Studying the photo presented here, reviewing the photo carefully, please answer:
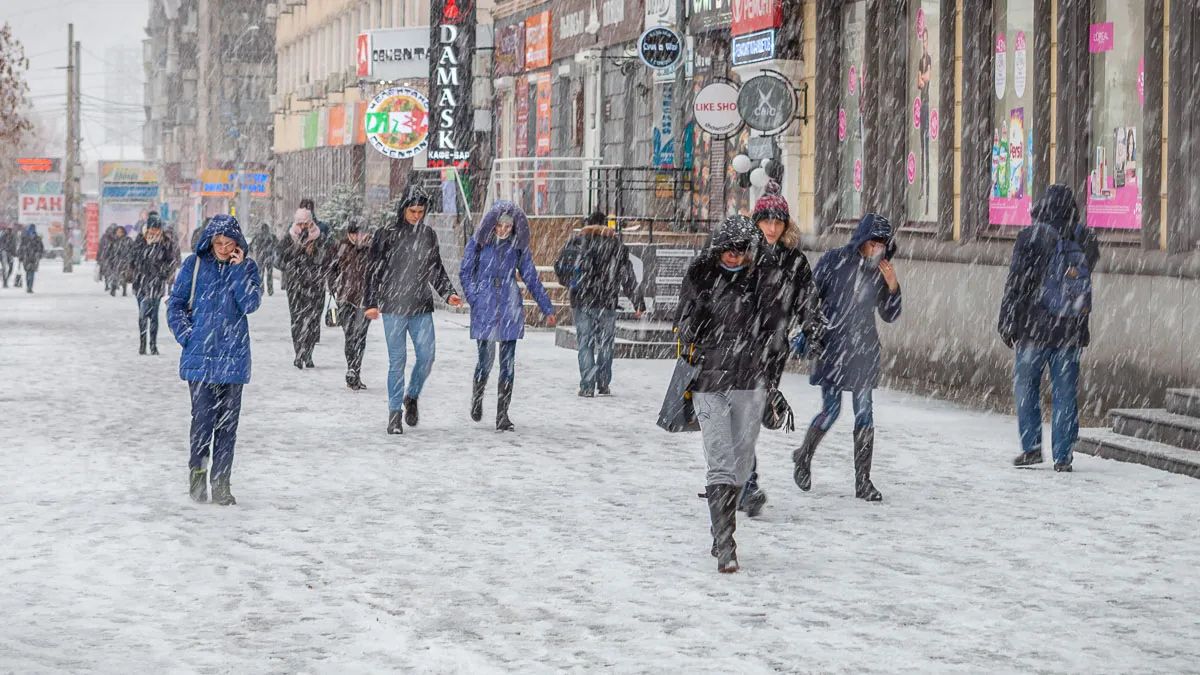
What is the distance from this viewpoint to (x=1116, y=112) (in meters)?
17.1

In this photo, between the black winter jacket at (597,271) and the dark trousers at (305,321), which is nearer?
the black winter jacket at (597,271)

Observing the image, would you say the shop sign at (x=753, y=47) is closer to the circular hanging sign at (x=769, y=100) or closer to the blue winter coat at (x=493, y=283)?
the circular hanging sign at (x=769, y=100)

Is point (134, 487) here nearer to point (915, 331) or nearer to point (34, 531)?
point (34, 531)

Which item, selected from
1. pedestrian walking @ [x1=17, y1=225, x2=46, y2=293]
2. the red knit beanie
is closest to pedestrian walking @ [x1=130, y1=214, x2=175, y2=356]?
the red knit beanie

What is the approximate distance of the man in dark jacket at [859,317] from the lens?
11.3 m

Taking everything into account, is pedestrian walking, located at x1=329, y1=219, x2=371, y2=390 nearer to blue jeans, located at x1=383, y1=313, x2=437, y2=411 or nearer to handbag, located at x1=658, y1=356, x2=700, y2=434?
blue jeans, located at x1=383, y1=313, x2=437, y2=411

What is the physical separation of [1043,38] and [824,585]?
10.9 m

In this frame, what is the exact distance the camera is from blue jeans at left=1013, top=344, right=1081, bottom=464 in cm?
Result: 1287

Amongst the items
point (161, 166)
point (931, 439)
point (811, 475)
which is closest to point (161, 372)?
point (931, 439)

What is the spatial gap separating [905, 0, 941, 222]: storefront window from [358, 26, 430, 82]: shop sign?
2584cm

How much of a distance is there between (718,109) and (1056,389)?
13.0 m

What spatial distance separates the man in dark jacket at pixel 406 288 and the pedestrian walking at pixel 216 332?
3.88m

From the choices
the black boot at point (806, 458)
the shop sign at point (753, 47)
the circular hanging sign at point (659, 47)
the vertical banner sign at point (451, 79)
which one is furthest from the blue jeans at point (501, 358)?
the vertical banner sign at point (451, 79)

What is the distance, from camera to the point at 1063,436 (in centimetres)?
1295
